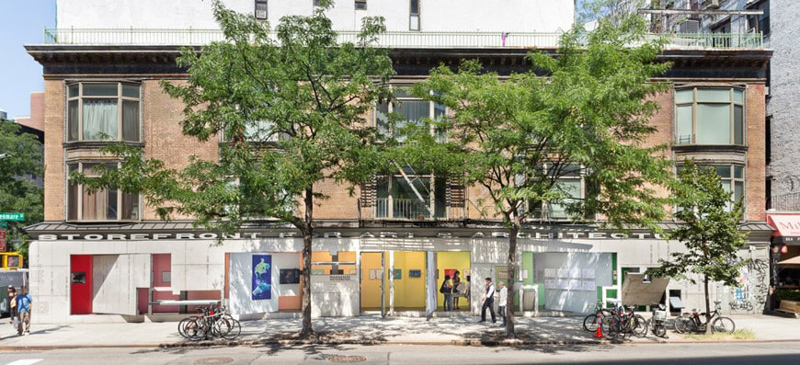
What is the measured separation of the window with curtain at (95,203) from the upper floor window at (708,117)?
22.3 meters

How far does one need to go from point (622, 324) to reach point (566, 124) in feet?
23.1

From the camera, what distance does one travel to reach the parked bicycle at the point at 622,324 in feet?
67.3

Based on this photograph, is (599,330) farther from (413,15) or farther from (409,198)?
(413,15)

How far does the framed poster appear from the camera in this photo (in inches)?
971

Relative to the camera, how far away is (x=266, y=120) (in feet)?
61.0

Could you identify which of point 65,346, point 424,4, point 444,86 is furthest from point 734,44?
point 65,346

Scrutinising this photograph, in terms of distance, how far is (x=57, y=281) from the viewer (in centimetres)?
2498

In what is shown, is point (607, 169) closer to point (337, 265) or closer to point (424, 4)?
point (337, 265)

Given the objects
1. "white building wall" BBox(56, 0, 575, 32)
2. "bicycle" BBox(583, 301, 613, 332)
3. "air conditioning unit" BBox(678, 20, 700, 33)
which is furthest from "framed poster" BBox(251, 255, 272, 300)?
"air conditioning unit" BBox(678, 20, 700, 33)

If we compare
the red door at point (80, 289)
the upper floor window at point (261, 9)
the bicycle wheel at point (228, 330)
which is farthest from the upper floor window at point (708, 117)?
the red door at point (80, 289)

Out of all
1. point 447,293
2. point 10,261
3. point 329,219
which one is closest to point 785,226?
point 447,293

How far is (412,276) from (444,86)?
10.7 m

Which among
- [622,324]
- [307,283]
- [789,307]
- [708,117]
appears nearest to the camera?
[307,283]

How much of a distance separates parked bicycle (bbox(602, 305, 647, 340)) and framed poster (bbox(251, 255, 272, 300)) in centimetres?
1231
